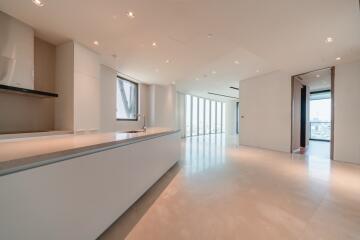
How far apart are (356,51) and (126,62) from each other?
587 cm

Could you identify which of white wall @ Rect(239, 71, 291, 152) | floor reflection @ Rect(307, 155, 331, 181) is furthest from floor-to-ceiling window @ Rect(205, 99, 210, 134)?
floor reflection @ Rect(307, 155, 331, 181)

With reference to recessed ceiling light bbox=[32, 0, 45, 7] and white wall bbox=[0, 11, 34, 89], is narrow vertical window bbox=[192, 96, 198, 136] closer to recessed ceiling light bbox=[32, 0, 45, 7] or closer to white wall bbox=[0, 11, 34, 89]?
white wall bbox=[0, 11, 34, 89]

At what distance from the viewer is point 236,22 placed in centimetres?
289

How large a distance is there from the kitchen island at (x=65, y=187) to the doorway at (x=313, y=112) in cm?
595

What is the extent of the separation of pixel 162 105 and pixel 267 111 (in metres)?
4.80

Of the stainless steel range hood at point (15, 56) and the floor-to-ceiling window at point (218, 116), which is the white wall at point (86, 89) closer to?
the stainless steel range hood at point (15, 56)

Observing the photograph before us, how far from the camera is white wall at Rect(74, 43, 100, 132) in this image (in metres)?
3.71

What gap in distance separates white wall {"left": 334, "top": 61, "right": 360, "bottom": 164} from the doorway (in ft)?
0.40

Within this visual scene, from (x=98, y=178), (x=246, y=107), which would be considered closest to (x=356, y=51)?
(x=246, y=107)

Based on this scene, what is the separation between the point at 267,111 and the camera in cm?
664

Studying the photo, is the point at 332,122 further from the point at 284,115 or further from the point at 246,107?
the point at 246,107

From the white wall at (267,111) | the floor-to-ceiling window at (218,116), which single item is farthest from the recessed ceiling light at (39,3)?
Result: the floor-to-ceiling window at (218,116)

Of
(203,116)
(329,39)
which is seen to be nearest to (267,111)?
(329,39)

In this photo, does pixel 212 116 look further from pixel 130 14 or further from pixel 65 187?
pixel 65 187
